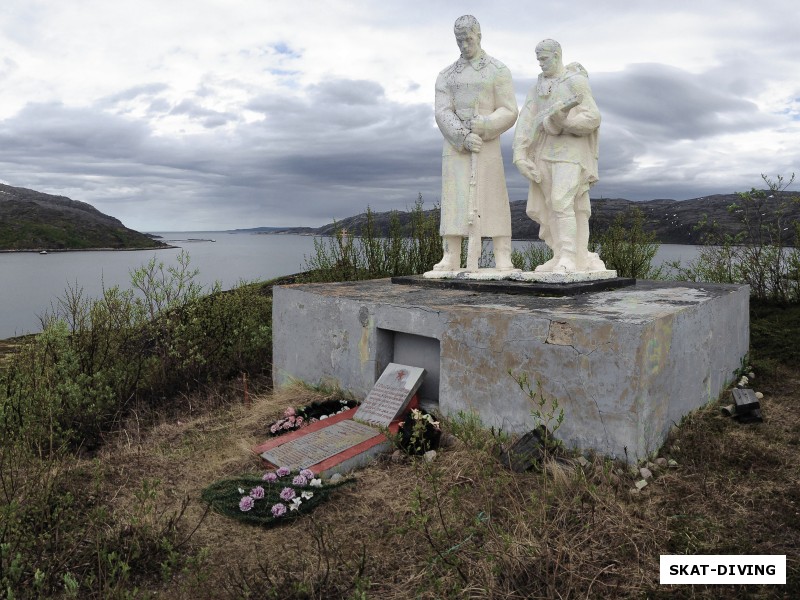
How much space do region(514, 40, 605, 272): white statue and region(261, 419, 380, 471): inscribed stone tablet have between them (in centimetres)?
271

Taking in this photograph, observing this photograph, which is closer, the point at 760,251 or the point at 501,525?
the point at 501,525

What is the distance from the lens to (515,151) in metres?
6.10

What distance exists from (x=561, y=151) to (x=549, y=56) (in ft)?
3.02

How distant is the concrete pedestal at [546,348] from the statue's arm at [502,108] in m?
1.91

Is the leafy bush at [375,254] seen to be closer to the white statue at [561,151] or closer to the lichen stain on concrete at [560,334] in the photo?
the white statue at [561,151]

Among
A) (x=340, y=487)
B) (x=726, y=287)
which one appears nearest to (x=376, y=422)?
(x=340, y=487)

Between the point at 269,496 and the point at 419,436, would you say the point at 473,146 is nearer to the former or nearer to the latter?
the point at 419,436

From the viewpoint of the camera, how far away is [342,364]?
5473 mm

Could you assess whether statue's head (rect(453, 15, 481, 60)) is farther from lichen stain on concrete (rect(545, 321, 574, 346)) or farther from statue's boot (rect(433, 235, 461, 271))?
lichen stain on concrete (rect(545, 321, 574, 346))

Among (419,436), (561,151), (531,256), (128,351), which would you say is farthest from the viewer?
(531,256)

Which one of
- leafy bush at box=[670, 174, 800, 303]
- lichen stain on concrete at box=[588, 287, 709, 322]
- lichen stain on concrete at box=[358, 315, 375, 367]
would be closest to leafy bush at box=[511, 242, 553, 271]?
leafy bush at box=[670, 174, 800, 303]

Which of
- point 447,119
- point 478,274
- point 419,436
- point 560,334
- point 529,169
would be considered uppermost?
point 447,119

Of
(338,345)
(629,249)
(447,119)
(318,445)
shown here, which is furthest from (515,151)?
(629,249)

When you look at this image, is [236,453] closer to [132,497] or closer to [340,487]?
[132,497]
